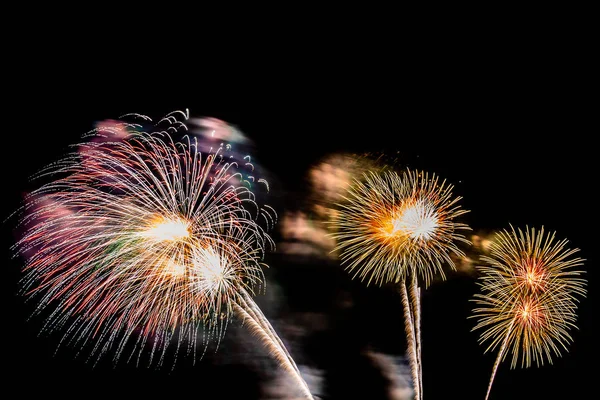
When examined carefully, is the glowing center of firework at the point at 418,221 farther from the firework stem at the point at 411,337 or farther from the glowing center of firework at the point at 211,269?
the glowing center of firework at the point at 211,269

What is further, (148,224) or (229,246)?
(229,246)

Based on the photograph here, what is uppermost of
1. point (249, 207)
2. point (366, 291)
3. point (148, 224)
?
point (249, 207)

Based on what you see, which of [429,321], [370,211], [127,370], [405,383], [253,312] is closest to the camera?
[370,211]

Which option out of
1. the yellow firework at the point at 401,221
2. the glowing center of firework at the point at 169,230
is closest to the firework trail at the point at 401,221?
the yellow firework at the point at 401,221

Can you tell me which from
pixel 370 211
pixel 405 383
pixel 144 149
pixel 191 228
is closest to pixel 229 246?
pixel 191 228

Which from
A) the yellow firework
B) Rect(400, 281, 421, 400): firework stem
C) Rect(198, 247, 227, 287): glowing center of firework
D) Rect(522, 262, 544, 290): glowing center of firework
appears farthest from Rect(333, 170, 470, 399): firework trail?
Rect(198, 247, 227, 287): glowing center of firework

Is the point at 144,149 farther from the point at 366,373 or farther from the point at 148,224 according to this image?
the point at 366,373

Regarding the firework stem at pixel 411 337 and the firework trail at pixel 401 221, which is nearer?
the firework trail at pixel 401 221
